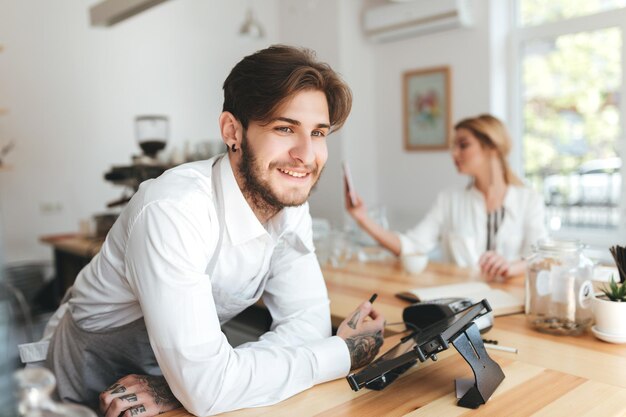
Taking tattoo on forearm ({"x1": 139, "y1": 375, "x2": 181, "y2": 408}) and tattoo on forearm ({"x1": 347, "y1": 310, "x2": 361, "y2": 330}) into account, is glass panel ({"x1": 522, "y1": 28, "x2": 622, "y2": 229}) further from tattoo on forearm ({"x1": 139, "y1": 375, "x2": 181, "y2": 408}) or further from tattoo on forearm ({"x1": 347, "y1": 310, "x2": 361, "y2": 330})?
tattoo on forearm ({"x1": 139, "y1": 375, "x2": 181, "y2": 408})

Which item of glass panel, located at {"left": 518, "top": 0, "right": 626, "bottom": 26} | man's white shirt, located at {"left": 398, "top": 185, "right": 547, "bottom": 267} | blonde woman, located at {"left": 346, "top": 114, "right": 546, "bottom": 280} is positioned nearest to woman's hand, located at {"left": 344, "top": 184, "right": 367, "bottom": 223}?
blonde woman, located at {"left": 346, "top": 114, "right": 546, "bottom": 280}

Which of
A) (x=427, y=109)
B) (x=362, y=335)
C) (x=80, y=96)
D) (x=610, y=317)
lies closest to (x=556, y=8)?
(x=427, y=109)

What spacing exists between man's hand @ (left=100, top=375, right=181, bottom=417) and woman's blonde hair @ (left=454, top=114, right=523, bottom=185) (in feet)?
6.50

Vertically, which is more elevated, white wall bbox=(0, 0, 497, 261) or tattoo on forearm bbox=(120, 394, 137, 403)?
white wall bbox=(0, 0, 497, 261)

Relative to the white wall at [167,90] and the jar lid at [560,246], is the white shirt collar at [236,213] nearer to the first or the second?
the jar lid at [560,246]

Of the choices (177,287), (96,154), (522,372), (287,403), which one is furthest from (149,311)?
(96,154)

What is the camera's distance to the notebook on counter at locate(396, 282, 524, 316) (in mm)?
1598

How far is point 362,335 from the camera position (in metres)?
1.28

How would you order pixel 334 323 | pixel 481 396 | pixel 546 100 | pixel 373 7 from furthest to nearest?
pixel 373 7
pixel 546 100
pixel 334 323
pixel 481 396

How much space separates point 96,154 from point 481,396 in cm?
376

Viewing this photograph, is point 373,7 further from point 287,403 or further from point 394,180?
point 287,403

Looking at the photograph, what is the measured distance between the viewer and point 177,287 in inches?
41.3

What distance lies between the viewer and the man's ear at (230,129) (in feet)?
4.29

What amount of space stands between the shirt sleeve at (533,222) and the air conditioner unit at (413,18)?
200 centimetres
